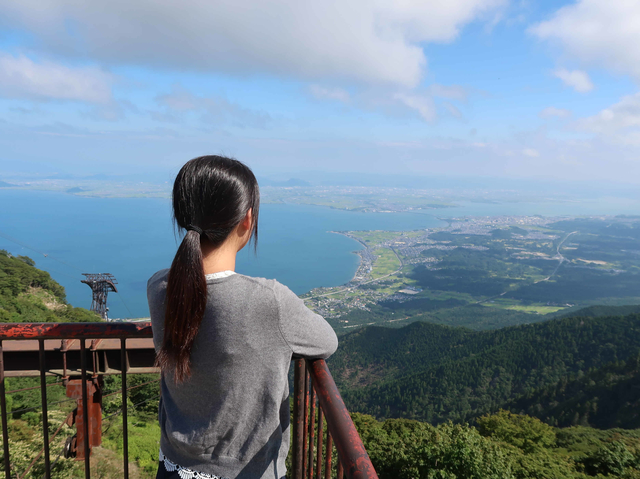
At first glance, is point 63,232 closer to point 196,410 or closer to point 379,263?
point 379,263

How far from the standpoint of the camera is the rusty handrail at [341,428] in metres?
0.80

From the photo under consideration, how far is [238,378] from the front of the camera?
0.91m

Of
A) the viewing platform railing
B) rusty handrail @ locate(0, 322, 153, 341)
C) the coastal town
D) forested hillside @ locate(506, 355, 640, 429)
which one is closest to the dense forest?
forested hillside @ locate(506, 355, 640, 429)

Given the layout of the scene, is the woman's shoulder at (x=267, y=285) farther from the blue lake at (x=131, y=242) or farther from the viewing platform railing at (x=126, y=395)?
the blue lake at (x=131, y=242)

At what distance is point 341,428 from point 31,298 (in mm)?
25081

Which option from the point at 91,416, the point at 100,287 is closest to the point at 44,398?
the point at 91,416

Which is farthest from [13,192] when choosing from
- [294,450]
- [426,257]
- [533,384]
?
[294,450]

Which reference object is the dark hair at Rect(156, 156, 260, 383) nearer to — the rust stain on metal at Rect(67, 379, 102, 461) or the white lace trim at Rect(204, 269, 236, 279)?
the white lace trim at Rect(204, 269, 236, 279)

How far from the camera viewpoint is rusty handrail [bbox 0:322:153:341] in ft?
4.67

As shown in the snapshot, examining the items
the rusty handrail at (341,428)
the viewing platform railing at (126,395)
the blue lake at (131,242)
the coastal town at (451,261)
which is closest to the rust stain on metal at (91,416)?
the viewing platform railing at (126,395)

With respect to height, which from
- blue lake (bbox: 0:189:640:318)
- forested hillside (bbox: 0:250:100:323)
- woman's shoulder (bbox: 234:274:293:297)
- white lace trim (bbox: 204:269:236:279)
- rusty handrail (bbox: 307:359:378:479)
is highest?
white lace trim (bbox: 204:269:236:279)

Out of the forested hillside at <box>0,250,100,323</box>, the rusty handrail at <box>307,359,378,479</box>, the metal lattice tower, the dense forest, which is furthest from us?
the metal lattice tower

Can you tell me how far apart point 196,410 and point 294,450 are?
624mm

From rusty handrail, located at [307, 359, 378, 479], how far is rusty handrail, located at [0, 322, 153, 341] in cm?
69
